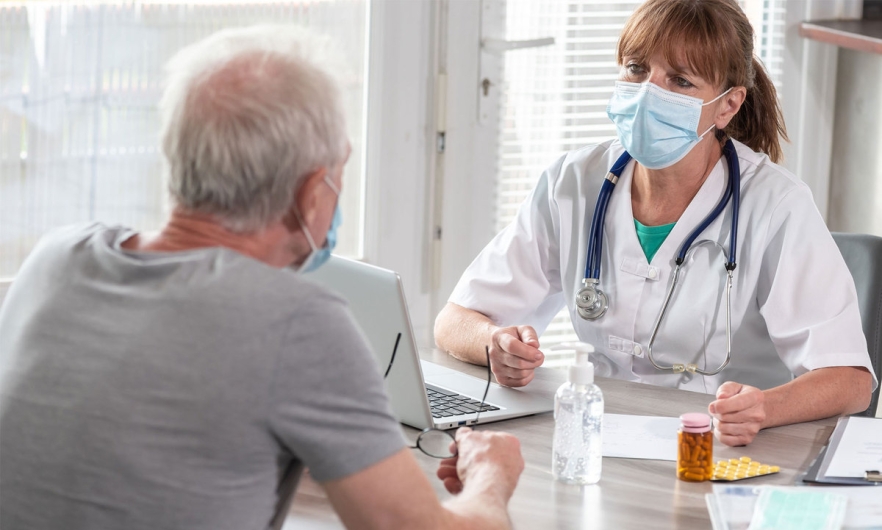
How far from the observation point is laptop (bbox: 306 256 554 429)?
136cm

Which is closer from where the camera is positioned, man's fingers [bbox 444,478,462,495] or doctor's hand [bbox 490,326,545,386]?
man's fingers [bbox 444,478,462,495]

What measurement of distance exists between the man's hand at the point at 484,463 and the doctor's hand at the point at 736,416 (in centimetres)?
38

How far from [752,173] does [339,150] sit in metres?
1.07

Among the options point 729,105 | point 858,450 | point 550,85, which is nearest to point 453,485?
point 858,450

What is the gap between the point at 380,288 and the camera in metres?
1.36

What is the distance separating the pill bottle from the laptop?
0.31 metres

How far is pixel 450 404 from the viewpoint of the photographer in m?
1.57

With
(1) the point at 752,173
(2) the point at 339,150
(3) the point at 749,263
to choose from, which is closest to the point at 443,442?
(2) the point at 339,150

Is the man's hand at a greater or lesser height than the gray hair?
lesser

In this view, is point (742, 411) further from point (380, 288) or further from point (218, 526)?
point (218, 526)

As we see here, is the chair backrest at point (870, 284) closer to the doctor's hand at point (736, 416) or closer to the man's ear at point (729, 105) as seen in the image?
the man's ear at point (729, 105)

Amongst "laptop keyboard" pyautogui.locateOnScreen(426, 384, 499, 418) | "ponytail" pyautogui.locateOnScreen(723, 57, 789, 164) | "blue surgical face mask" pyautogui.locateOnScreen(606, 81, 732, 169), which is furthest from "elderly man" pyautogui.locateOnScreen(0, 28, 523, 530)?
"ponytail" pyautogui.locateOnScreen(723, 57, 789, 164)

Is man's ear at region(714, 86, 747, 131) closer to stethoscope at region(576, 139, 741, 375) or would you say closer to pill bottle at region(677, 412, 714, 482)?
stethoscope at region(576, 139, 741, 375)

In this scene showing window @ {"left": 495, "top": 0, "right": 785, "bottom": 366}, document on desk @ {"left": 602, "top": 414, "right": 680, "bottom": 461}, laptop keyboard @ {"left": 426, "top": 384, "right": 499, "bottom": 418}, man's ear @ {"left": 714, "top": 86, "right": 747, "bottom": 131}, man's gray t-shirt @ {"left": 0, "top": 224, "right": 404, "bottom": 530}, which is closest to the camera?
man's gray t-shirt @ {"left": 0, "top": 224, "right": 404, "bottom": 530}
